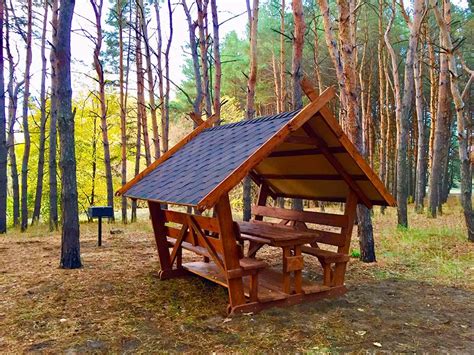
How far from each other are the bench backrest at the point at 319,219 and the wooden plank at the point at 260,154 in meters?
1.75

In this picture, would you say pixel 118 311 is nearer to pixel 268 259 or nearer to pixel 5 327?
pixel 5 327

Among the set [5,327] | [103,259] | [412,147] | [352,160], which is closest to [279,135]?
[352,160]

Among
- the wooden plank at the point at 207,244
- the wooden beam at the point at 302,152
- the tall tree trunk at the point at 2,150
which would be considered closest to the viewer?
the wooden plank at the point at 207,244

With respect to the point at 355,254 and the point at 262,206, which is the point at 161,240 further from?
the point at 355,254

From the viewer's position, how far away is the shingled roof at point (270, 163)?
4.45 metres

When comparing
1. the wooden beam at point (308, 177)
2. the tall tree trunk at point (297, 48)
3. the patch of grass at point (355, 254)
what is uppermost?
the tall tree trunk at point (297, 48)

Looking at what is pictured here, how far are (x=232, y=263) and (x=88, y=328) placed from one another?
67.4 inches

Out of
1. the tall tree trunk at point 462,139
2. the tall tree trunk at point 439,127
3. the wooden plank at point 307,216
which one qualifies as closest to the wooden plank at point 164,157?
the wooden plank at point 307,216

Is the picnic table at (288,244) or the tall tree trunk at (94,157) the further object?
the tall tree trunk at (94,157)

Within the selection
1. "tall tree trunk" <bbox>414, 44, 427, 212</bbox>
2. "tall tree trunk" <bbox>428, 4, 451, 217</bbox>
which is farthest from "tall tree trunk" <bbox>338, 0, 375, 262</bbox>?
"tall tree trunk" <bbox>414, 44, 427, 212</bbox>

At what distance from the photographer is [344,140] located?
16.3 feet

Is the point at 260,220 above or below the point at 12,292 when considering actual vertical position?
above

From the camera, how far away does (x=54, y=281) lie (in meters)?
6.21

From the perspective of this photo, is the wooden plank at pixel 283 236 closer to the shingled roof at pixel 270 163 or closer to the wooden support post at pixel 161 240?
the shingled roof at pixel 270 163
